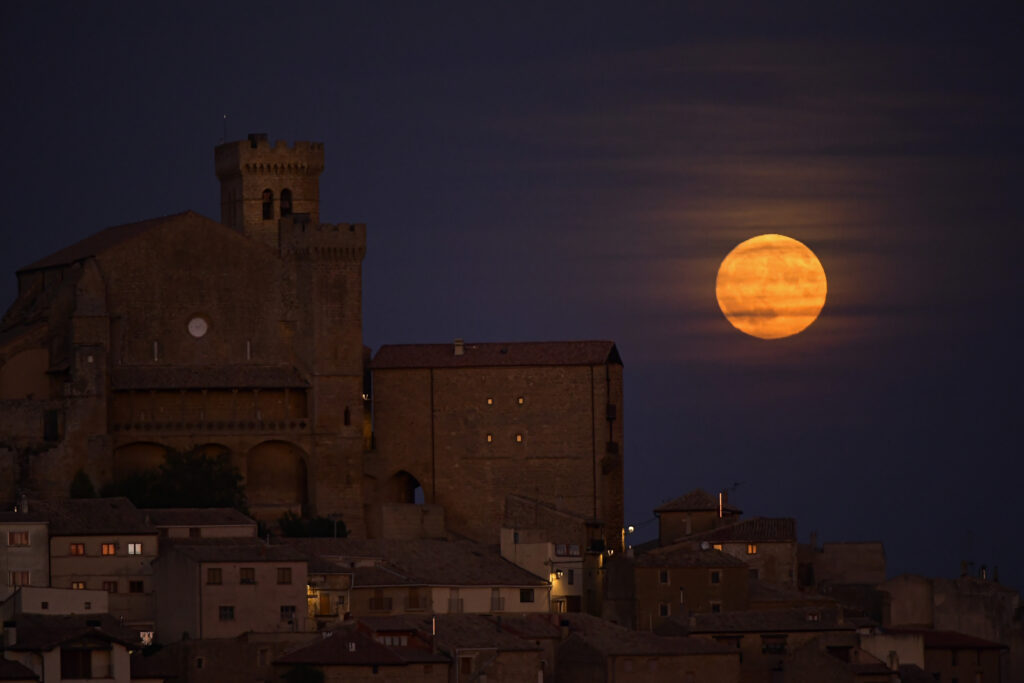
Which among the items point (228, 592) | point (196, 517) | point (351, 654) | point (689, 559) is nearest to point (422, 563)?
point (196, 517)

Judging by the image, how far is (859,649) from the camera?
80.4 metres

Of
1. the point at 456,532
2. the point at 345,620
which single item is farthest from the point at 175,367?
the point at 345,620

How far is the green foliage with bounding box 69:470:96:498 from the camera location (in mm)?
89750

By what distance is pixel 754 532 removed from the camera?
90.6 metres

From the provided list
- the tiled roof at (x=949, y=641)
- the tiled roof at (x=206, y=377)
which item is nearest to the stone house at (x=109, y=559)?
the tiled roof at (x=206, y=377)

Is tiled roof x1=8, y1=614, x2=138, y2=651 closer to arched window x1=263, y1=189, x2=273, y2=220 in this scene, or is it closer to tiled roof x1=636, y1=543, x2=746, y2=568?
tiled roof x1=636, y1=543, x2=746, y2=568

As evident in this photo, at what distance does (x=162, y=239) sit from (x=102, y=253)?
1885mm

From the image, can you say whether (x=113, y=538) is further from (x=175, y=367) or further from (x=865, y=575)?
(x=865, y=575)

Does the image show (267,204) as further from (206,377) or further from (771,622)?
(771,622)

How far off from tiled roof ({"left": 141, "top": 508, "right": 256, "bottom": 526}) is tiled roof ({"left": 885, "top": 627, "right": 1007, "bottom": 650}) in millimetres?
18169

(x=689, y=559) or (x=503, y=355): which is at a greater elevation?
(x=503, y=355)

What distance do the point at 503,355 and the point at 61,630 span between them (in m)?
26.5

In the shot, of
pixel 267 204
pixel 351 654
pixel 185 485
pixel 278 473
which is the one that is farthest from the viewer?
pixel 267 204

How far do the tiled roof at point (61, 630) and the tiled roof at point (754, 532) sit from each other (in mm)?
21262
